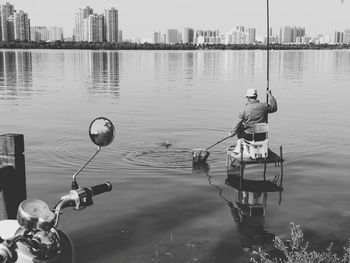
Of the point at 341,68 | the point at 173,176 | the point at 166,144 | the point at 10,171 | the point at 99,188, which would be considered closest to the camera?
the point at 99,188

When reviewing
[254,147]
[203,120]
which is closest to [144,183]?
[254,147]

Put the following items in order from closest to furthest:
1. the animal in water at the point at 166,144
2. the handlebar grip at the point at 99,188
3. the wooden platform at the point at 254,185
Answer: the handlebar grip at the point at 99,188 < the wooden platform at the point at 254,185 < the animal in water at the point at 166,144

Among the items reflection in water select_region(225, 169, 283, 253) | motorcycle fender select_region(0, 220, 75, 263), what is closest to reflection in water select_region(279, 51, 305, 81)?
reflection in water select_region(225, 169, 283, 253)

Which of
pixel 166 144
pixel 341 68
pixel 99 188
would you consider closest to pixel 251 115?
pixel 166 144

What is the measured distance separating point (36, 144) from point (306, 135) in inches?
385

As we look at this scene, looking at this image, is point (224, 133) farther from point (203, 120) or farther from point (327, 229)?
point (327, 229)

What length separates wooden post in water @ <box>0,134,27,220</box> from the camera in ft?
19.9

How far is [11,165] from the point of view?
6090 mm

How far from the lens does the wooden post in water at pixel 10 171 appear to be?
6.05m

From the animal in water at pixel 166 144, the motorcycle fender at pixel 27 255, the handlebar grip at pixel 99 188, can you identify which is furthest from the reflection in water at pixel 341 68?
the motorcycle fender at pixel 27 255

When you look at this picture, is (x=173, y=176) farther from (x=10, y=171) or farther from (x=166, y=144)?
(x=10, y=171)

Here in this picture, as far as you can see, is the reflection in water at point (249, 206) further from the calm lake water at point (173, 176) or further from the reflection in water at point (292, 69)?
the reflection in water at point (292, 69)

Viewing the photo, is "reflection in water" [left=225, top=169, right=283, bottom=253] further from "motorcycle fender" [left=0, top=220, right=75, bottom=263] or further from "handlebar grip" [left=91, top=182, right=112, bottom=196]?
"motorcycle fender" [left=0, top=220, right=75, bottom=263]

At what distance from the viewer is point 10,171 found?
6090 millimetres
